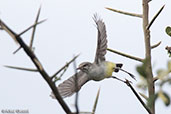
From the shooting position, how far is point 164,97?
0.56 meters

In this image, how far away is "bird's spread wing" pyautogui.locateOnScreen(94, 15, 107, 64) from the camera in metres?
2.33

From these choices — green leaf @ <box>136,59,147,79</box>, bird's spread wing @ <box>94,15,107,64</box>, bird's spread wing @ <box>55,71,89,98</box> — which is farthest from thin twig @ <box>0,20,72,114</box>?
bird's spread wing @ <box>94,15,107,64</box>

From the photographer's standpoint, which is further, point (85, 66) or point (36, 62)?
point (85, 66)

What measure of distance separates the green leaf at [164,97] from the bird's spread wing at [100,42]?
1.59 metres

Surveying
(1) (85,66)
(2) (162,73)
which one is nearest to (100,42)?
(1) (85,66)

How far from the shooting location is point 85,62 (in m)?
2.00

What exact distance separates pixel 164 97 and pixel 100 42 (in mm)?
1927

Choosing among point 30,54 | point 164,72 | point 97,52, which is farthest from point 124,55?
point 164,72

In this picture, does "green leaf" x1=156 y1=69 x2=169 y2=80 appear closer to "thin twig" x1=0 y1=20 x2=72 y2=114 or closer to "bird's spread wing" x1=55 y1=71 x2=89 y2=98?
"thin twig" x1=0 y1=20 x2=72 y2=114

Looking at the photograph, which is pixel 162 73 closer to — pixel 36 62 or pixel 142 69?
pixel 142 69

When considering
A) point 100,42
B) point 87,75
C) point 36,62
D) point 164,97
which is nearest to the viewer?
point 164,97

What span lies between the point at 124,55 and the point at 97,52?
0.75m

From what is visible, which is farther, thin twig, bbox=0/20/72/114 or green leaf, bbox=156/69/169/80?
thin twig, bbox=0/20/72/114

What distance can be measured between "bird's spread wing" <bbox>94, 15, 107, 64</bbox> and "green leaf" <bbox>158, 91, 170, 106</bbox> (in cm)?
159
